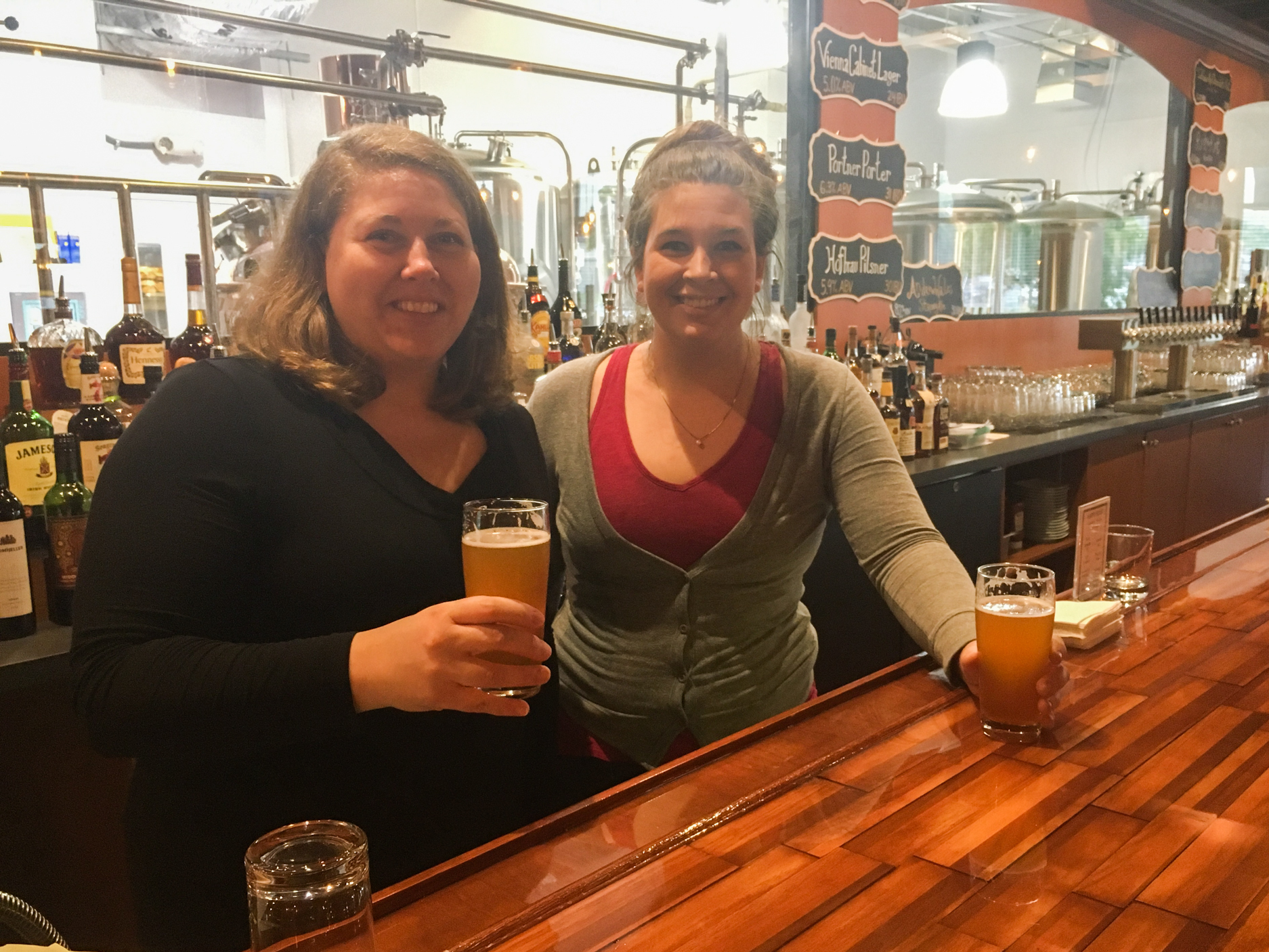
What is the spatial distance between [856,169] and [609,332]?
4.64 ft

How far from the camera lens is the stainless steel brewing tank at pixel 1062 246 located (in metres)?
5.31

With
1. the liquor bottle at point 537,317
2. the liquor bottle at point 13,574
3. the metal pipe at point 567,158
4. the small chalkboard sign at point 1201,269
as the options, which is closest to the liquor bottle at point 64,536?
the liquor bottle at point 13,574

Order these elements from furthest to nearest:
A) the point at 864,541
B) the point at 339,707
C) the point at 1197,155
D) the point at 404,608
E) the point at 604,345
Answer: the point at 1197,155 < the point at 604,345 < the point at 864,541 < the point at 404,608 < the point at 339,707

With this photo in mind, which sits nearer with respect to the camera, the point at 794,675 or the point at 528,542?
the point at 528,542

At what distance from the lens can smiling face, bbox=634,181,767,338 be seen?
5.30 feet

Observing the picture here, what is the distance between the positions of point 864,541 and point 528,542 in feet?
2.25

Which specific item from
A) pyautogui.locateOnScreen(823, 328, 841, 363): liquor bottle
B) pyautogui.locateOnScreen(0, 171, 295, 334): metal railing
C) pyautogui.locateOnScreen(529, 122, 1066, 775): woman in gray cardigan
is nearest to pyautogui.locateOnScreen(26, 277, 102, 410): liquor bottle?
pyautogui.locateOnScreen(0, 171, 295, 334): metal railing

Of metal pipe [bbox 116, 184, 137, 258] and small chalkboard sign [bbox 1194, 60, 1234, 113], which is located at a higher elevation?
small chalkboard sign [bbox 1194, 60, 1234, 113]

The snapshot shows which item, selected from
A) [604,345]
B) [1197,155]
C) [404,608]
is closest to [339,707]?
[404,608]

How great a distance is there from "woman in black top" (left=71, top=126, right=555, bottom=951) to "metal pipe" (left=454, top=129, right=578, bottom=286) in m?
2.17

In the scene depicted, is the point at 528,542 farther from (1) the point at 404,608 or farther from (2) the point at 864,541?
(2) the point at 864,541

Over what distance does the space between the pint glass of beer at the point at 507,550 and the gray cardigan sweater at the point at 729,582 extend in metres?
0.50

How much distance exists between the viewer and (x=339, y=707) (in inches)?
40.9

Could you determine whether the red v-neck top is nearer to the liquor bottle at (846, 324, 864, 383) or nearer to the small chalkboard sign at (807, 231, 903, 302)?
the liquor bottle at (846, 324, 864, 383)
